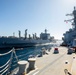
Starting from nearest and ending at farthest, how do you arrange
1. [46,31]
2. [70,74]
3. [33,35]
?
[70,74], [33,35], [46,31]

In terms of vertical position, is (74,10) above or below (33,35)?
above

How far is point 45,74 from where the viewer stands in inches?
322

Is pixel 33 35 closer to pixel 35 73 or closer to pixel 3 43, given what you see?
pixel 3 43

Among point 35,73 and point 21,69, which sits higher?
point 21,69

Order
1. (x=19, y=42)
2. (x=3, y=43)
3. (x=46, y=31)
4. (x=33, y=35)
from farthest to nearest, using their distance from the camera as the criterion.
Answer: (x=46, y=31), (x=33, y=35), (x=19, y=42), (x=3, y=43)

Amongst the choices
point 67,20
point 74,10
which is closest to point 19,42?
point 67,20

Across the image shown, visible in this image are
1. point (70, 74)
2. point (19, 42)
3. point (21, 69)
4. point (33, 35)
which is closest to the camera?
point (21, 69)

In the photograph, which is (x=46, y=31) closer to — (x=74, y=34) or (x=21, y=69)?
(x=74, y=34)

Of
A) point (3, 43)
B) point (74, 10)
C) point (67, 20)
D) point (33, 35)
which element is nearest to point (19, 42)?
point (3, 43)

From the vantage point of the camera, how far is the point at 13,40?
62250 mm

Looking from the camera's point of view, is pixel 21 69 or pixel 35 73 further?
pixel 35 73

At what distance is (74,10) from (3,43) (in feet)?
123

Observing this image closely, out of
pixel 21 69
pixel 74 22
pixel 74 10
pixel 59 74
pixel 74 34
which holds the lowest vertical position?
pixel 59 74

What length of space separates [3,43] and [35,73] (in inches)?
1898
